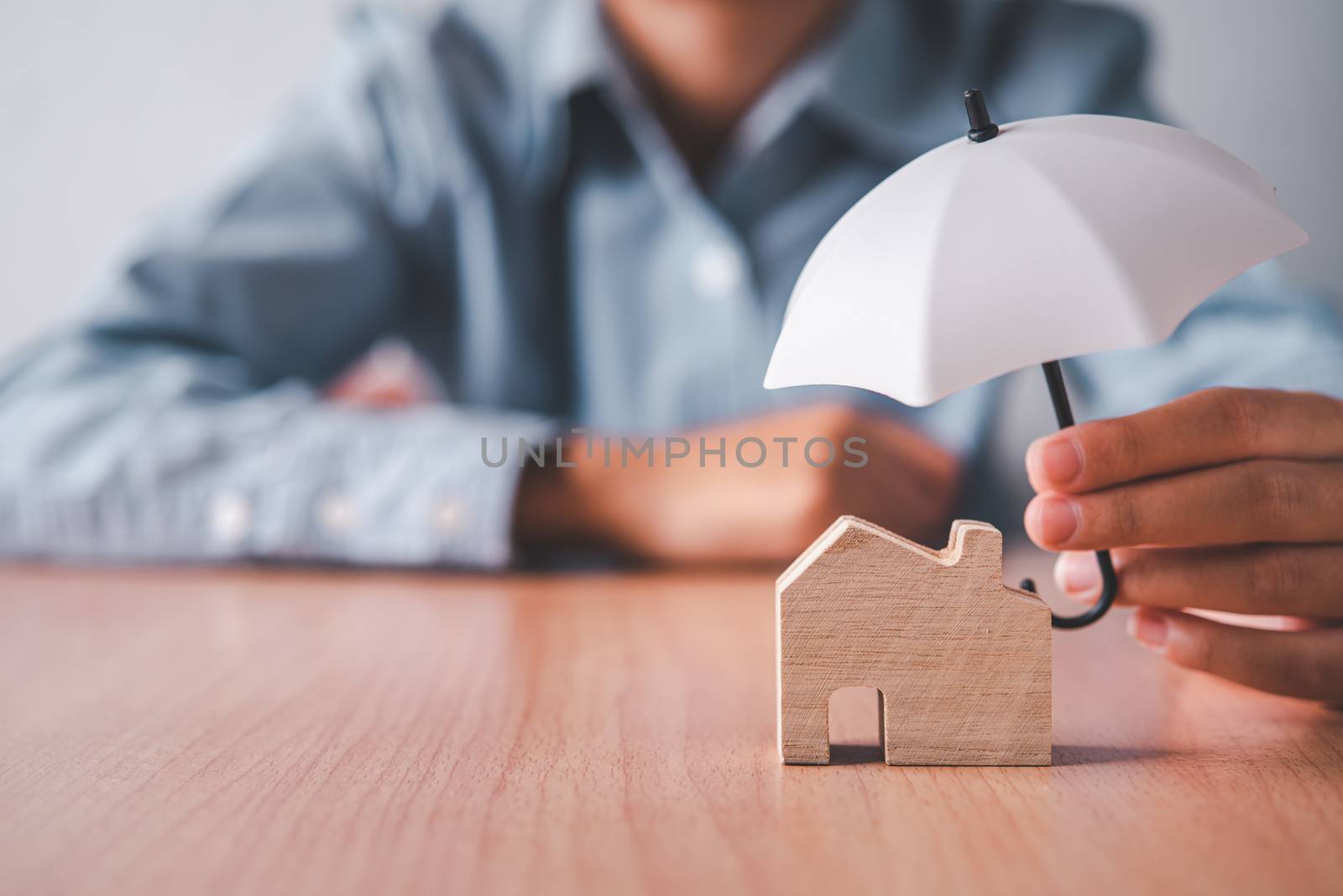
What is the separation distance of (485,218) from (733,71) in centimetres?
35

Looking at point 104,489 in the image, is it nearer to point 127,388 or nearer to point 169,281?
point 127,388

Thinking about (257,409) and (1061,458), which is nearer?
Answer: (1061,458)

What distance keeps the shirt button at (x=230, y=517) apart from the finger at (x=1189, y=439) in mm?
718

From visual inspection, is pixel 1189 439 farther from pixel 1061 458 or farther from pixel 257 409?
pixel 257 409

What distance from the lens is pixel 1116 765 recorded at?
377 millimetres

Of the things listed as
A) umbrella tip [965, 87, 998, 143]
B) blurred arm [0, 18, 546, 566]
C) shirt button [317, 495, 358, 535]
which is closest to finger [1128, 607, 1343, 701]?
umbrella tip [965, 87, 998, 143]

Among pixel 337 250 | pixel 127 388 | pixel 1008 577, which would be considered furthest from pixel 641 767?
pixel 337 250

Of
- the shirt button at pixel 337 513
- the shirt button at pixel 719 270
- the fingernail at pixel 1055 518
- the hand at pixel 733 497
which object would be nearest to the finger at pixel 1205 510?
the fingernail at pixel 1055 518

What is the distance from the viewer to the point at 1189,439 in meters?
0.40

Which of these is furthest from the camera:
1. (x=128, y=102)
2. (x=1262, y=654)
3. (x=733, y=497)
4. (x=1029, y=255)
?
(x=128, y=102)

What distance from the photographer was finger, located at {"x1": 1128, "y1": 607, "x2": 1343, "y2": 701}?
0.43 meters

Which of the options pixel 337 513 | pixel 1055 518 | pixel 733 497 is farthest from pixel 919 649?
pixel 337 513

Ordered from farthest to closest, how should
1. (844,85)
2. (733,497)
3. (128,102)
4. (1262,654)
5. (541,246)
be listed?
1. (128,102)
2. (541,246)
3. (844,85)
4. (733,497)
5. (1262,654)

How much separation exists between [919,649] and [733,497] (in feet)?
1.59
